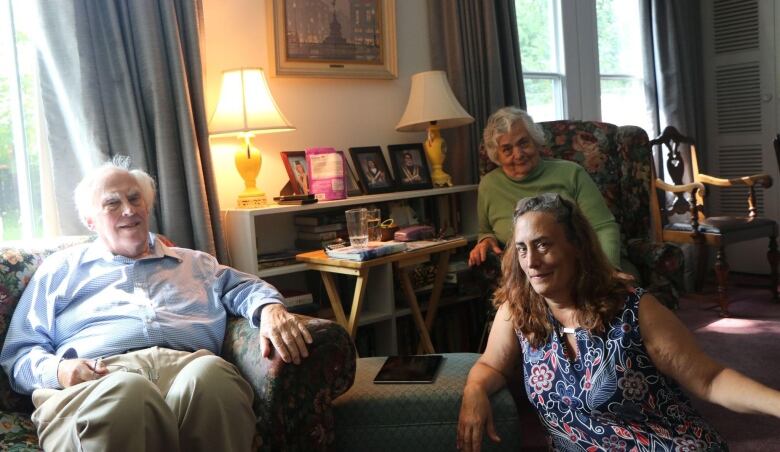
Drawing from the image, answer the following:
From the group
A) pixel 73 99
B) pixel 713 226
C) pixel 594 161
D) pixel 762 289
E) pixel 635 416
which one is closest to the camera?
pixel 635 416

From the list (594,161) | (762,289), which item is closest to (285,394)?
(594,161)

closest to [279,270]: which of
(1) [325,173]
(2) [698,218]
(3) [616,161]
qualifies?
(1) [325,173]

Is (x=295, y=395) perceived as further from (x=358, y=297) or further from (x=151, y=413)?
(x=358, y=297)

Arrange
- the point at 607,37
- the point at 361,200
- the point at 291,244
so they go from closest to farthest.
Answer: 1. the point at 361,200
2. the point at 291,244
3. the point at 607,37

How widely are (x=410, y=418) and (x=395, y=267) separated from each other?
4.07 feet

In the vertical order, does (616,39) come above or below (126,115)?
above

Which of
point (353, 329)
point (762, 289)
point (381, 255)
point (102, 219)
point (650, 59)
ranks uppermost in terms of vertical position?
point (650, 59)

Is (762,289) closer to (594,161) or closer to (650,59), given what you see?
(650,59)

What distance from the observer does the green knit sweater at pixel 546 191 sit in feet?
8.63

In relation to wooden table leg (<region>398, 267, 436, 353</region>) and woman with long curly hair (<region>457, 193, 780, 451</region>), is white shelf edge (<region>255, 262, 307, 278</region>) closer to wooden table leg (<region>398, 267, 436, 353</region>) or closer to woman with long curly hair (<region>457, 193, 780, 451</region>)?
wooden table leg (<region>398, 267, 436, 353</region>)

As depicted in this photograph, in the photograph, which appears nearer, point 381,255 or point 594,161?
point 381,255

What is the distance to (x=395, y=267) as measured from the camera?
9.66 ft

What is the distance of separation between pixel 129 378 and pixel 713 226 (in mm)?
3252

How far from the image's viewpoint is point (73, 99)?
2.35 m
